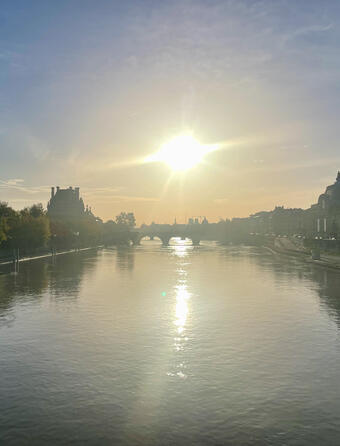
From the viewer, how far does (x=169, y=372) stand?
19.8 metres

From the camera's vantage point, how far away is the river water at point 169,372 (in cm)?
1411

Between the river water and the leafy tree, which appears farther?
the leafy tree

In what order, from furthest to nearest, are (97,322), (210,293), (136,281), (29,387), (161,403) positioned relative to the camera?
(136,281) → (210,293) → (97,322) → (29,387) → (161,403)

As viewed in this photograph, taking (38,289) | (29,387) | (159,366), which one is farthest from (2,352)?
(38,289)

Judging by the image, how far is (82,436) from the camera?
13.6m

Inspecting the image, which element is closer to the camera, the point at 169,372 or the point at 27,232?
Result: the point at 169,372

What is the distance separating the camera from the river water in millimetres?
14109

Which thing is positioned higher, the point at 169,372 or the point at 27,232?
the point at 27,232

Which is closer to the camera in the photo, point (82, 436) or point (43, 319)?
point (82, 436)

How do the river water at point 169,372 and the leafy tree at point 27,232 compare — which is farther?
the leafy tree at point 27,232

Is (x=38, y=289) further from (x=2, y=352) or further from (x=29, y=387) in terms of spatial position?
(x=29, y=387)

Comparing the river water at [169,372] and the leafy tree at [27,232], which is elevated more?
the leafy tree at [27,232]

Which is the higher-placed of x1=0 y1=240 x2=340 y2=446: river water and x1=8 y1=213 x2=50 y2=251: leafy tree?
x1=8 y1=213 x2=50 y2=251: leafy tree

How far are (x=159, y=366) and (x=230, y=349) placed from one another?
4.56 meters
